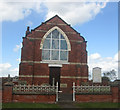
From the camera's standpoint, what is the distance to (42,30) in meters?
19.1

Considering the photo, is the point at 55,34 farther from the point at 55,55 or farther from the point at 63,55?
the point at 63,55

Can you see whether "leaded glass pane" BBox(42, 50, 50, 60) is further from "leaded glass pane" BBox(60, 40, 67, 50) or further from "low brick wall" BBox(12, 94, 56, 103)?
"low brick wall" BBox(12, 94, 56, 103)

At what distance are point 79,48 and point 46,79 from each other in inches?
221

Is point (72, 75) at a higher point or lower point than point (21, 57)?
lower

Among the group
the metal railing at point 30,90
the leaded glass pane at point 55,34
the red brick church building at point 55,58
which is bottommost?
the metal railing at point 30,90

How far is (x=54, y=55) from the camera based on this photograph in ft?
62.0

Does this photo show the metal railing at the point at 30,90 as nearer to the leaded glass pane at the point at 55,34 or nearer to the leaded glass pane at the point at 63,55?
the leaded glass pane at the point at 63,55

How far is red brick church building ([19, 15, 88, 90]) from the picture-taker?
1794 centimetres

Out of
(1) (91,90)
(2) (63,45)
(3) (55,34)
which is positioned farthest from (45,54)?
(1) (91,90)

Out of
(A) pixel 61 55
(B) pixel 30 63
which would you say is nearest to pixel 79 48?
(A) pixel 61 55

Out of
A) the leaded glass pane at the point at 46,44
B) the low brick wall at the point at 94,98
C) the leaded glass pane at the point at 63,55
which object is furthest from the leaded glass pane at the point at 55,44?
the low brick wall at the point at 94,98

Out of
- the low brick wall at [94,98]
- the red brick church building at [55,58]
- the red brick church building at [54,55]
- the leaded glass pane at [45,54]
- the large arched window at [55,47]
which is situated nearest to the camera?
the low brick wall at [94,98]

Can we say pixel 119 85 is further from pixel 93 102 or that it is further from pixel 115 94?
pixel 93 102

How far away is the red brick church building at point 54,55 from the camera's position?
58.9 ft
